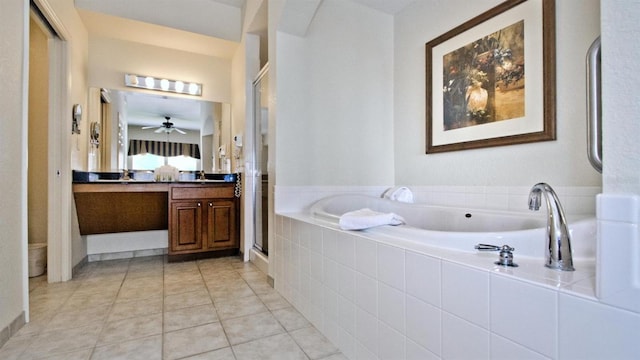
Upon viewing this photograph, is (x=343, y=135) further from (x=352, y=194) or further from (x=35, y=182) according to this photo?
(x=35, y=182)

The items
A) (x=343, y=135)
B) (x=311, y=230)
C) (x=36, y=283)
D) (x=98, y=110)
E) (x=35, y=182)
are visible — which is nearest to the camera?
(x=311, y=230)

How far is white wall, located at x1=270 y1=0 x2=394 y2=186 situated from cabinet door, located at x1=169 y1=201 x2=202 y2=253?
4.10ft

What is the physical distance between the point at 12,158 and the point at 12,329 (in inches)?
35.6

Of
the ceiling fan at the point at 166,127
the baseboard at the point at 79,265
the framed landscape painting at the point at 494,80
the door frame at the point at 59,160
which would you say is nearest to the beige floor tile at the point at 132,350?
the door frame at the point at 59,160

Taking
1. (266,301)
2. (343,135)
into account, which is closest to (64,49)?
(343,135)

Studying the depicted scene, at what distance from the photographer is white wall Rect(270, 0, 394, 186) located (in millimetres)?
2354

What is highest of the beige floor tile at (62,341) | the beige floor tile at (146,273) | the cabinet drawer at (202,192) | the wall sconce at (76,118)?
the wall sconce at (76,118)

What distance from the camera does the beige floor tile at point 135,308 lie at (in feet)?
5.91

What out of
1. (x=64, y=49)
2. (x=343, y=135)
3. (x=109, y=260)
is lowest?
(x=109, y=260)

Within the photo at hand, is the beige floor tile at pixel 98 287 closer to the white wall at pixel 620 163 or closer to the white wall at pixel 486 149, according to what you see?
the white wall at pixel 486 149

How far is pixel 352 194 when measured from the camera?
246 centimetres

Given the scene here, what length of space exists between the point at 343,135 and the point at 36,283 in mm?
2756

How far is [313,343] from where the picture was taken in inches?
58.2

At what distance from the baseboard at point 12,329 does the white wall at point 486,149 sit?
2.78 m
